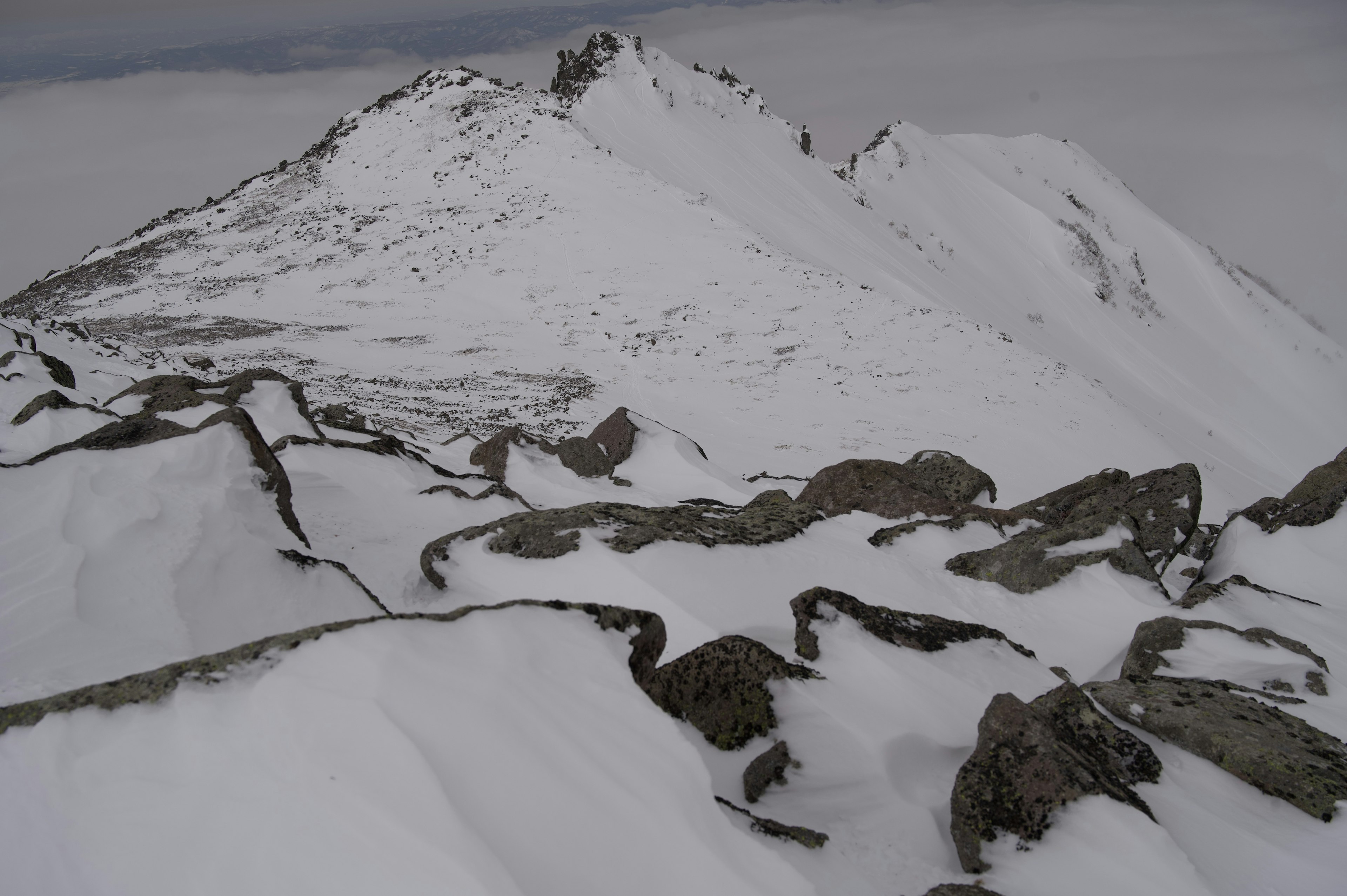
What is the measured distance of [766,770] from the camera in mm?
3855

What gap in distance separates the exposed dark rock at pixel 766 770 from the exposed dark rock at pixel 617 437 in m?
9.89

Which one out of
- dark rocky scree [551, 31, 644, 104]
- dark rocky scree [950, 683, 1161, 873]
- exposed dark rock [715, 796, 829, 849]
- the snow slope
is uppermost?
dark rocky scree [551, 31, 644, 104]

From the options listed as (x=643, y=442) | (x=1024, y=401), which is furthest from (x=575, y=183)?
(x=643, y=442)

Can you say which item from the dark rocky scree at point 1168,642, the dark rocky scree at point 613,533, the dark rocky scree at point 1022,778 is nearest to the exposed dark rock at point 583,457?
the dark rocky scree at point 613,533

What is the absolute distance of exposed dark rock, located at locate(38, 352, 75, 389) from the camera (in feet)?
36.1

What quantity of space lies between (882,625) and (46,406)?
29.1 ft

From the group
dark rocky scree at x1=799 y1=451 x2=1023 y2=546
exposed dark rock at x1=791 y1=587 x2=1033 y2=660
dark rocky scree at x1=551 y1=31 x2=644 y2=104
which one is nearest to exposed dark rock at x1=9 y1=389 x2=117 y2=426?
exposed dark rock at x1=791 y1=587 x2=1033 y2=660

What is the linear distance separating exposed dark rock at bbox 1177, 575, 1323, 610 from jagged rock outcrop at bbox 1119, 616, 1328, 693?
899mm

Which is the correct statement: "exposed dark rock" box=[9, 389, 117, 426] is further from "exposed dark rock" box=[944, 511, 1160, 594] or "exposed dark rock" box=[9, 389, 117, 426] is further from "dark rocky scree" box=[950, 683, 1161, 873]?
"exposed dark rock" box=[944, 511, 1160, 594]

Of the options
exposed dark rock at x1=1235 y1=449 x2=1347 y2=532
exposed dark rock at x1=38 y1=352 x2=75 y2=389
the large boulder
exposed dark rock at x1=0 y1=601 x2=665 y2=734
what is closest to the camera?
exposed dark rock at x1=0 y1=601 x2=665 y2=734

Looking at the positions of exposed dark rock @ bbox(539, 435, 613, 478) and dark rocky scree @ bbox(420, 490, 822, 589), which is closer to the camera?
dark rocky scree @ bbox(420, 490, 822, 589)

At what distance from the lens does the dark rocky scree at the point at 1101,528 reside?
27.1 feet

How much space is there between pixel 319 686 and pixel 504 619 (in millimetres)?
868

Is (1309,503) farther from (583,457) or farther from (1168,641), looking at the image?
(583,457)
